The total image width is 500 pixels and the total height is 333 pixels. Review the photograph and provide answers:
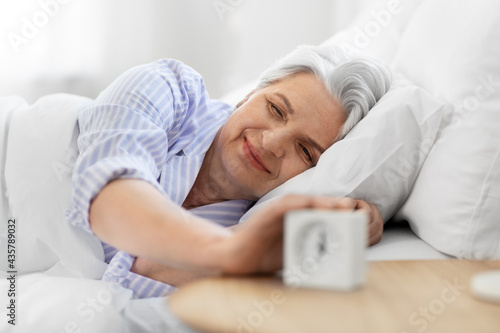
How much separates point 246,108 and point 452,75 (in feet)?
1.39

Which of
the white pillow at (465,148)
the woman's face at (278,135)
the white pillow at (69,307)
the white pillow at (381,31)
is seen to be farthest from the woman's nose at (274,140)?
the white pillow at (381,31)

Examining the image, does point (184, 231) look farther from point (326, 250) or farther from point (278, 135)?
point (278, 135)

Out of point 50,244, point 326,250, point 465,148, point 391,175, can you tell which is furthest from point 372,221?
point 50,244

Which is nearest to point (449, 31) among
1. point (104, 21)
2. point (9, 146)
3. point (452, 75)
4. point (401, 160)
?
point (452, 75)

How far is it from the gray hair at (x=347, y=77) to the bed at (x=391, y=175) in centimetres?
5

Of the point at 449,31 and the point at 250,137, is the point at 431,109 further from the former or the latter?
the point at 250,137

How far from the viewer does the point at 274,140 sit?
49.2 inches

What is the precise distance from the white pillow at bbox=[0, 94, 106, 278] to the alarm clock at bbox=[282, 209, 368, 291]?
668 millimetres

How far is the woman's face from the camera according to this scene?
1.27 metres

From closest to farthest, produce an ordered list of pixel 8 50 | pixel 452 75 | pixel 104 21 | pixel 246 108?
pixel 452 75
pixel 246 108
pixel 8 50
pixel 104 21

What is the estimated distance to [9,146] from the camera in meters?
1.40

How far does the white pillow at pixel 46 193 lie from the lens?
1.26 metres

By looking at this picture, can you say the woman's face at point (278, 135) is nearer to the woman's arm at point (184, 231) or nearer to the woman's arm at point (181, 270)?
the woman's arm at point (181, 270)

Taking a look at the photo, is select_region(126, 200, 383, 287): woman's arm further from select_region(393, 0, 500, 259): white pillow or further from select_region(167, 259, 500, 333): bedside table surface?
select_region(167, 259, 500, 333): bedside table surface
